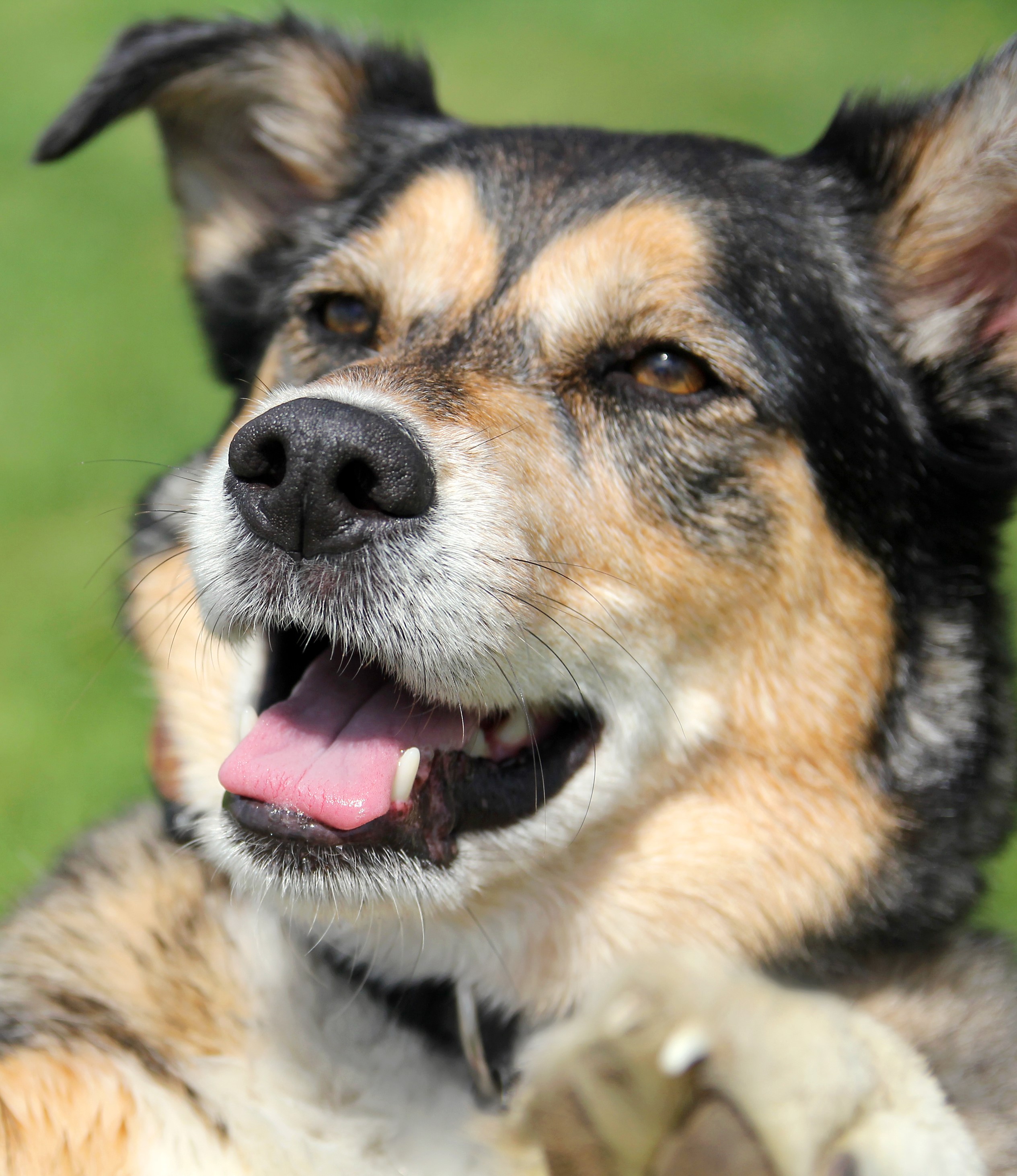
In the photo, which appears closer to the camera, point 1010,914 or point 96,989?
point 96,989

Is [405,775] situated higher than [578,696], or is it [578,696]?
[578,696]

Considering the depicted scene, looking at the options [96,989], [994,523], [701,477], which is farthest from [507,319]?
[96,989]

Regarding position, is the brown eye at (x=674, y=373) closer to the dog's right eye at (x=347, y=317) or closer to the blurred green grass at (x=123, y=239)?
the dog's right eye at (x=347, y=317)

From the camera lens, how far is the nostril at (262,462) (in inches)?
93.4

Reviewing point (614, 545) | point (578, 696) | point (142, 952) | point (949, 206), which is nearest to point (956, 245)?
point (949, 206)

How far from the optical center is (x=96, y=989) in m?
2.85

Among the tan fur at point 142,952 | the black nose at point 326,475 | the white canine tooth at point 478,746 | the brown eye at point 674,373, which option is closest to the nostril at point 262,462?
the black nose at point 326,475

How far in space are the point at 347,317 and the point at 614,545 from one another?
1012 millimetres

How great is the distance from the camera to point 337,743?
260cm

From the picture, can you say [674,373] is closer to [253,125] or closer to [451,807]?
[451,807]

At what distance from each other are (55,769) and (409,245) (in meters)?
2.97

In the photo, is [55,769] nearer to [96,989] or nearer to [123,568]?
[123,568]

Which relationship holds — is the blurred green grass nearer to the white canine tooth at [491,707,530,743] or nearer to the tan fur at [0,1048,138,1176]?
the tan fur at [0,1048,138,1176]

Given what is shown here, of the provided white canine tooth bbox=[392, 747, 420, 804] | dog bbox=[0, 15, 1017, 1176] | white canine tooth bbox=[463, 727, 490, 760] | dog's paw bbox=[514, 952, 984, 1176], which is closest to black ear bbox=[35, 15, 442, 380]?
dog bbox=[0, 15, 1017, 1176]
